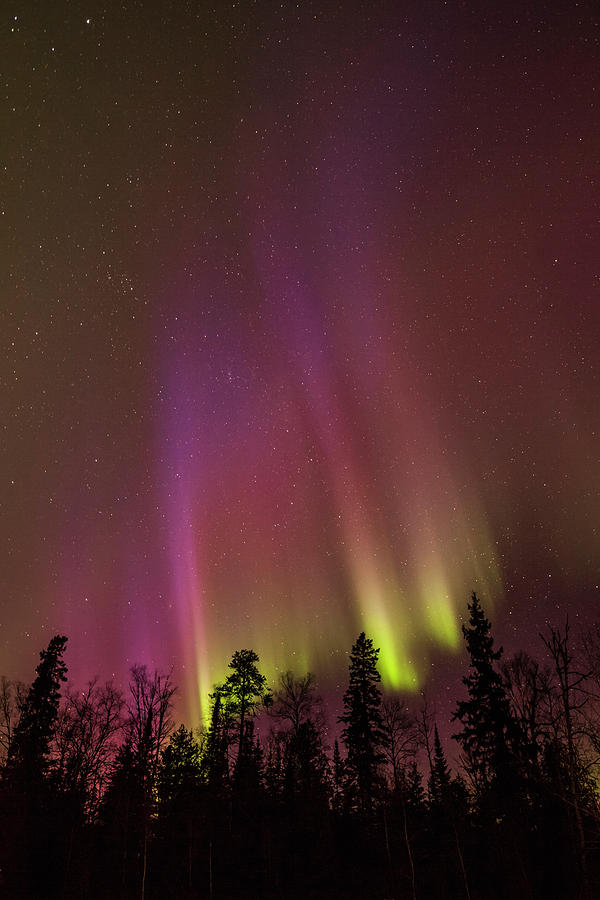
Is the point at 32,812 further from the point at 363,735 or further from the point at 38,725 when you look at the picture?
the point at 363,735

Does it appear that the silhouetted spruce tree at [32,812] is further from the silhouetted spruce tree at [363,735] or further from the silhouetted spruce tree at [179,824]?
the silhouetted spruce tree at [363,735]

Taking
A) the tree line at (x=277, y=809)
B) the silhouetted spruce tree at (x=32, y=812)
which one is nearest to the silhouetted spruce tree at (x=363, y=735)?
the tree line at (x=277, y=809)

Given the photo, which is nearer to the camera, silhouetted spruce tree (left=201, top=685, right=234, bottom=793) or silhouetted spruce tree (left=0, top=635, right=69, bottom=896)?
silhouetted spruce tree (left=0, top=635, right=69, bottom=896)

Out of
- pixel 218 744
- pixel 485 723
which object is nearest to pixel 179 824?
pixel 218 744


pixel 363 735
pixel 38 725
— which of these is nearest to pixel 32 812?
pixel 38 725

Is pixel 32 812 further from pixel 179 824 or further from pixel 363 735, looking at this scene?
pixel 363 735

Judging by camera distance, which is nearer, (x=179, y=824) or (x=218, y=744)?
(x=179, y=824)

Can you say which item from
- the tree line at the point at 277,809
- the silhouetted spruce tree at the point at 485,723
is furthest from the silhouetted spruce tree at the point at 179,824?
the silhouetted spruce tree at the point at 485,723

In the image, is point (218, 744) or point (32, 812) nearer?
point (32, 812)

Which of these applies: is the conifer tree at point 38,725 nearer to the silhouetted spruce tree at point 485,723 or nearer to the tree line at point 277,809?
the tree line at point 277,809

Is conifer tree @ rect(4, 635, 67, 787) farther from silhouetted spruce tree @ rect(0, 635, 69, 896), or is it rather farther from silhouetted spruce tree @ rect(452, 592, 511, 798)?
silhouetted spruce tree @ rect(452, 592, 511, 798)

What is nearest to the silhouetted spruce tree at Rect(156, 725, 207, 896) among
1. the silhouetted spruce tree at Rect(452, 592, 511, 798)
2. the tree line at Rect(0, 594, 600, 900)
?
the tree line at Rect(0, 594, 600, 900)

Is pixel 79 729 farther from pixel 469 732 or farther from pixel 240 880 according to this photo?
pixel 469 732

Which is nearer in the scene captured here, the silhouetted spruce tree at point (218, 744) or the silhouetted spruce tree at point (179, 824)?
the silhouetted spruce tree at point (179, 824)
